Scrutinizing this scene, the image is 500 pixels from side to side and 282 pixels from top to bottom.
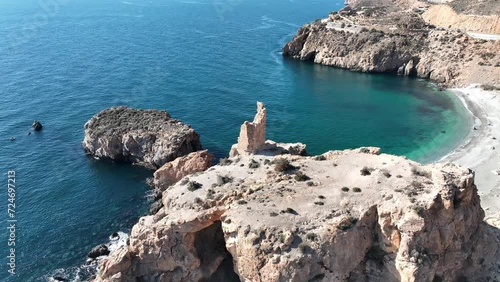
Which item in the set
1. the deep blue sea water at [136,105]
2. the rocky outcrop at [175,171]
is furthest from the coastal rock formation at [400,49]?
the rocky outcrop at [175,171]

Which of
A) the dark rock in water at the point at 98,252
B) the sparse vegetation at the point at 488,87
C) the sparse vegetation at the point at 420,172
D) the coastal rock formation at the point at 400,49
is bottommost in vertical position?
the dark rock in water at the point at 98,252

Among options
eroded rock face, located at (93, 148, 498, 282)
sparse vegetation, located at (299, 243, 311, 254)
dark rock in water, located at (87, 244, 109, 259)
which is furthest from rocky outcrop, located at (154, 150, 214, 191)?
sparse vegetation, located at (299, 243, 311, 254)

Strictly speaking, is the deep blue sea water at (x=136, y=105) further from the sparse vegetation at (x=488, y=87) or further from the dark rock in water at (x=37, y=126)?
the sparse vegetation at (x=488, y=87)

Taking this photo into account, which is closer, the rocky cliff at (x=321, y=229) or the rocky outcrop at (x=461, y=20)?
the rocky cliff at (x=321, y=229)

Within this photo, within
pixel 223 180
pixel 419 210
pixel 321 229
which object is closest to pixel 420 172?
pixel 419 210

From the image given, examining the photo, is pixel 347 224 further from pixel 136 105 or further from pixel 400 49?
pixel 400 49

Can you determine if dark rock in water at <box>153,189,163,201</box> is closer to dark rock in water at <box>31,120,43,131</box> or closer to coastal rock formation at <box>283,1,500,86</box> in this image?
dark rock in water at <box>31,120,43,131</box>
